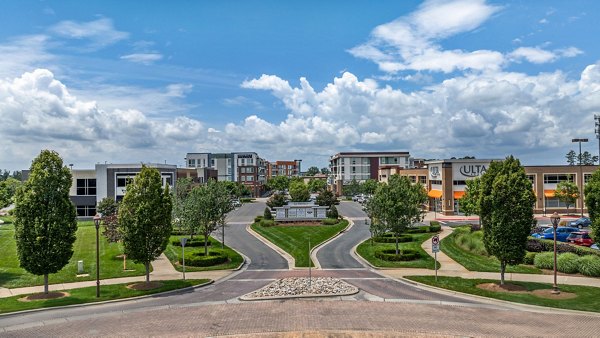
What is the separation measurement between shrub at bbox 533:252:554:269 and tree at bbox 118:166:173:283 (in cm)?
2532

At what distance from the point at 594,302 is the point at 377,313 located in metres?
11.2

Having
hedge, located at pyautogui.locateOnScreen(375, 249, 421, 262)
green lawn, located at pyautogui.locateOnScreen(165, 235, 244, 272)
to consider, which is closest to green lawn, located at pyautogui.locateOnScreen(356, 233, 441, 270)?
hedge, located at pyautogui.locateOnScreen(375, 249, 421, 262)

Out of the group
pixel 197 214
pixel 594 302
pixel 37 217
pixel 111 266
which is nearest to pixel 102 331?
pixel 37 217

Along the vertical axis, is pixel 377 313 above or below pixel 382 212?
below

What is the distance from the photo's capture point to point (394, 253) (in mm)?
37406

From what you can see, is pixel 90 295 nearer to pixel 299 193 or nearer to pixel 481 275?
pixel 481 275

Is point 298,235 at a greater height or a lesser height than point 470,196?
lesser

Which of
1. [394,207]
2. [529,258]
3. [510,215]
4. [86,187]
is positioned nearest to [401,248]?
[394,207]

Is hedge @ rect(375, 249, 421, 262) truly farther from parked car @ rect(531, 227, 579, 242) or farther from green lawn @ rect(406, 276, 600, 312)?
parked car @ rect(531, 227, 579, 242)

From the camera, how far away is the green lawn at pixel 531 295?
22656mm

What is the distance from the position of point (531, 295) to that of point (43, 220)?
26340 mm

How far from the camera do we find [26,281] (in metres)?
29.1

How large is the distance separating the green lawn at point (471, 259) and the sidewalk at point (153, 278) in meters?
17.6

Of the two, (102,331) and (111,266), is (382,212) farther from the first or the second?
(102,331)
